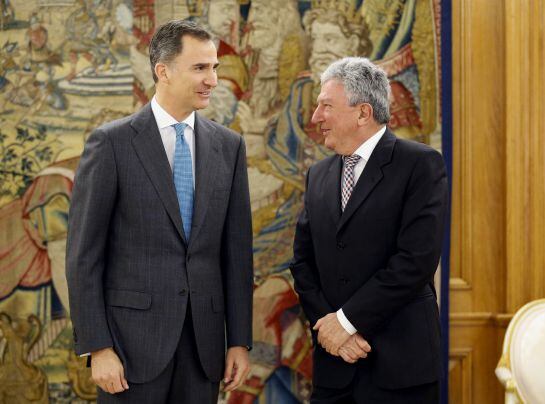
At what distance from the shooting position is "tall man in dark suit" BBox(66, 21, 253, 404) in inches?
102

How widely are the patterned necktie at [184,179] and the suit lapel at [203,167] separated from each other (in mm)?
28

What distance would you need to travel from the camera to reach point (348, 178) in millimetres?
2963

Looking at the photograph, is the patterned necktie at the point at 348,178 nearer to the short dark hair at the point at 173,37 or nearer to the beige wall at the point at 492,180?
the short dark hair at the point at 173,37

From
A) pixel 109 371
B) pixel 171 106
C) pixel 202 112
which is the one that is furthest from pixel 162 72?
pixel 202 112

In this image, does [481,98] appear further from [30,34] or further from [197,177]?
[30,34]

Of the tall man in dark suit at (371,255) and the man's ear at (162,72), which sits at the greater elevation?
the man's ear at (162,72)

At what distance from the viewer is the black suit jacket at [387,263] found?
108 inches

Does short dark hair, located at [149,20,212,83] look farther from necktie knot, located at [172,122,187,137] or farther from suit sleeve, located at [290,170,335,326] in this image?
suit sleeve, located at [290,170,335,326]

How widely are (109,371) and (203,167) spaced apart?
0.84m

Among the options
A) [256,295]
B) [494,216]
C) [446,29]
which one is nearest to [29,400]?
[256,295]

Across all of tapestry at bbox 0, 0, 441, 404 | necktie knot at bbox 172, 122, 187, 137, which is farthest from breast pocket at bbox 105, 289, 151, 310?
tapestry at bbox 0, 0, 441, 404

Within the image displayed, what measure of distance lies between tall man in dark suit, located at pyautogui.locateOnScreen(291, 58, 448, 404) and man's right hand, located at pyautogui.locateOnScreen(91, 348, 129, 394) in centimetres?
80

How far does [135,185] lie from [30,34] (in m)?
1.86

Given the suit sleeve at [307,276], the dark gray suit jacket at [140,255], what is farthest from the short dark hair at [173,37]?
the suit sleeve at [307,276]
